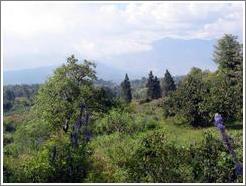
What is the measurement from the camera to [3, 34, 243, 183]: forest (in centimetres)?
657

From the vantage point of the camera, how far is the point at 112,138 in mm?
10508

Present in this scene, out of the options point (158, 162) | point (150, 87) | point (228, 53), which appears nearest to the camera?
point (158, 162)

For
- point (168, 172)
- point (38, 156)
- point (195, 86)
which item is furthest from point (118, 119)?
point (195, 86)

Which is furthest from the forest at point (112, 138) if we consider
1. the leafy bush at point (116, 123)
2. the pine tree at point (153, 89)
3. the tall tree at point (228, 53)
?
the pine tree at point (153, 89)

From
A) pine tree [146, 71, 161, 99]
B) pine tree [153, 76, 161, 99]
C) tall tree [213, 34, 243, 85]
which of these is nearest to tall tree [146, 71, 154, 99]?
pine tree [146, 71, 161, 99]

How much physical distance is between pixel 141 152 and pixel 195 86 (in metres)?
11.9

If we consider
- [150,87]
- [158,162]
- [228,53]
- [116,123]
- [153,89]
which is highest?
[228,53]

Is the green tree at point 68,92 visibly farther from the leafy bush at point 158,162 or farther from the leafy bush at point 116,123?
the leafy bush at point 158,162

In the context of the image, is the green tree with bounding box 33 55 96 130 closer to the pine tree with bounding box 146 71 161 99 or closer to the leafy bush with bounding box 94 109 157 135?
the leafy bush with bounding box 94 109 157 135

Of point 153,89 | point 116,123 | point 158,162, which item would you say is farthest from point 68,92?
point 153,89

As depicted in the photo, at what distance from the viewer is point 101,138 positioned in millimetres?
11281

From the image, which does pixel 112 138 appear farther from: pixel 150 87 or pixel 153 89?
pixel 150 87

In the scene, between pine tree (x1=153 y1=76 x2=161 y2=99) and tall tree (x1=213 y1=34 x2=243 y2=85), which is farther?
pine tree (x1=153 y1=76 x2=161 y2=99)

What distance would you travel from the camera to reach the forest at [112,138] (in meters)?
6.57
